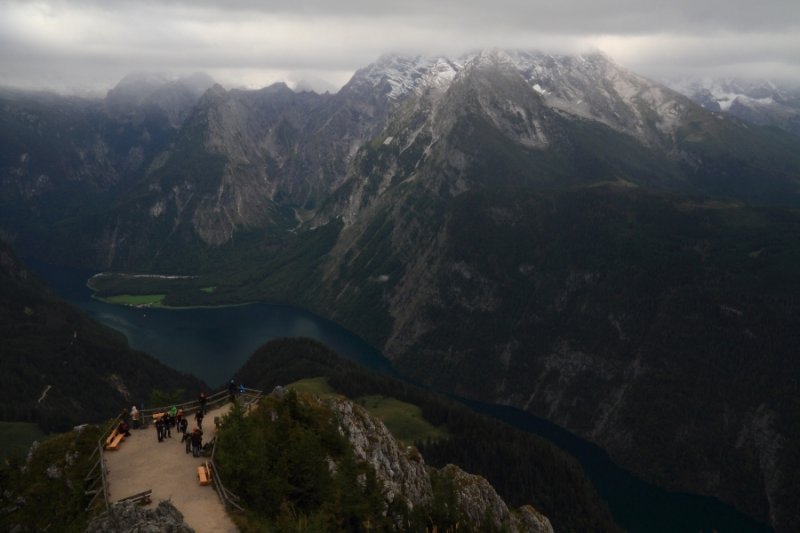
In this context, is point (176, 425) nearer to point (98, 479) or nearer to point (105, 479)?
point (98, 479)

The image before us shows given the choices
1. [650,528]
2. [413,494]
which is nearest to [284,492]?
[413,494]

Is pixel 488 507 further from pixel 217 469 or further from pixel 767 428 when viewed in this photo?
pixel 767 428

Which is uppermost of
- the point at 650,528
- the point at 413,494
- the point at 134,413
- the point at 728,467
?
the point at 134,413

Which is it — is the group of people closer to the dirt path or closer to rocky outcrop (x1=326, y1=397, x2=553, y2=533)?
the dirt path

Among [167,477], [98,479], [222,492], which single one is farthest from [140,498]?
[98,479]

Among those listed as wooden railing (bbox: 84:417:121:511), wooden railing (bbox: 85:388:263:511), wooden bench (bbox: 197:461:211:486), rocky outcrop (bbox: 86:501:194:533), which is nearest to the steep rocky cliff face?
wooden railing (bbox: 85:388:263:511)

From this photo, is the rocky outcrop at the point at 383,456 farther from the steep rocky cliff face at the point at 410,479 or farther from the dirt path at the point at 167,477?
the dirt path at the point at 167,477
